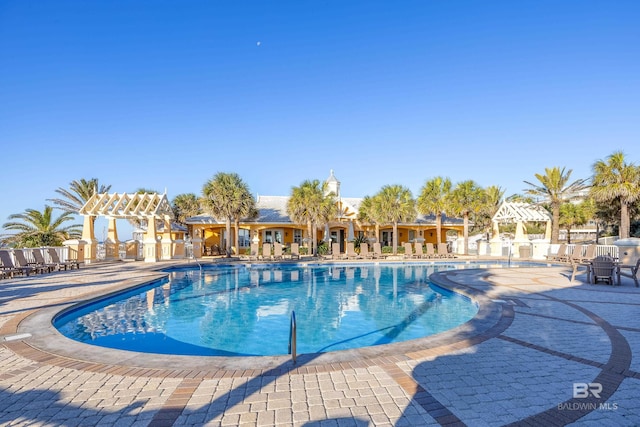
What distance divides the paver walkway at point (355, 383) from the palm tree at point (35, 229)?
2076 centimetres

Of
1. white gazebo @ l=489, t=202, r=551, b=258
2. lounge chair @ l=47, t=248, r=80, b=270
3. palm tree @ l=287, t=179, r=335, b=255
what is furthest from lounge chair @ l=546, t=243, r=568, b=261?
lounge chair @ l=47, t=248, r=80, b=270

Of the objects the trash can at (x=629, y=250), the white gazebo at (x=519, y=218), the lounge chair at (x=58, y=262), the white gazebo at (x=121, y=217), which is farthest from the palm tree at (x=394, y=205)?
the lounge chair at (x=58, y=262)

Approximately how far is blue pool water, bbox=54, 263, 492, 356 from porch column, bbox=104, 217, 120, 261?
9411 millimetres

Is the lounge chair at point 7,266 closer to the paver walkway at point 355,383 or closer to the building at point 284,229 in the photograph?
the paver walkway at point 355,383

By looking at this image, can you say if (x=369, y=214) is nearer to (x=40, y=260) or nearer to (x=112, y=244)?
(x=112, y=244)

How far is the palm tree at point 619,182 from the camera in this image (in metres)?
23.9

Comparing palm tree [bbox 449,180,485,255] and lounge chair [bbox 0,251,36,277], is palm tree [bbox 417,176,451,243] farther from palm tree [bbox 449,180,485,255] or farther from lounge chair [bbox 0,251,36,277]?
lounge chair [bbox 0,251,36,277]

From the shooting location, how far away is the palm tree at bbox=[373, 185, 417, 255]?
27.2 m

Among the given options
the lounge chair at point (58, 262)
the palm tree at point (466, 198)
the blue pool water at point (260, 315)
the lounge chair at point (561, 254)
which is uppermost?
the palm tree at point (466, 198)

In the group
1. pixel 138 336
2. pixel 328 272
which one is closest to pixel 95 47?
pixel 138 336

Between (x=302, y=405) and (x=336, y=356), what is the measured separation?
1.41 m

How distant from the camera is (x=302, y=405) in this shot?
3316 mm

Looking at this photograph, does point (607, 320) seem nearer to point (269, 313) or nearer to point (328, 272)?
point (269, 313)

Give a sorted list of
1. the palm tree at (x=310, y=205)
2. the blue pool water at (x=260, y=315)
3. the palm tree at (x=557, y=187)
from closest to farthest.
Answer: the blue pool water at (x=260, y=315), the palm tree at (x=310, y=205), the palm tree at (x=557, y=187)
